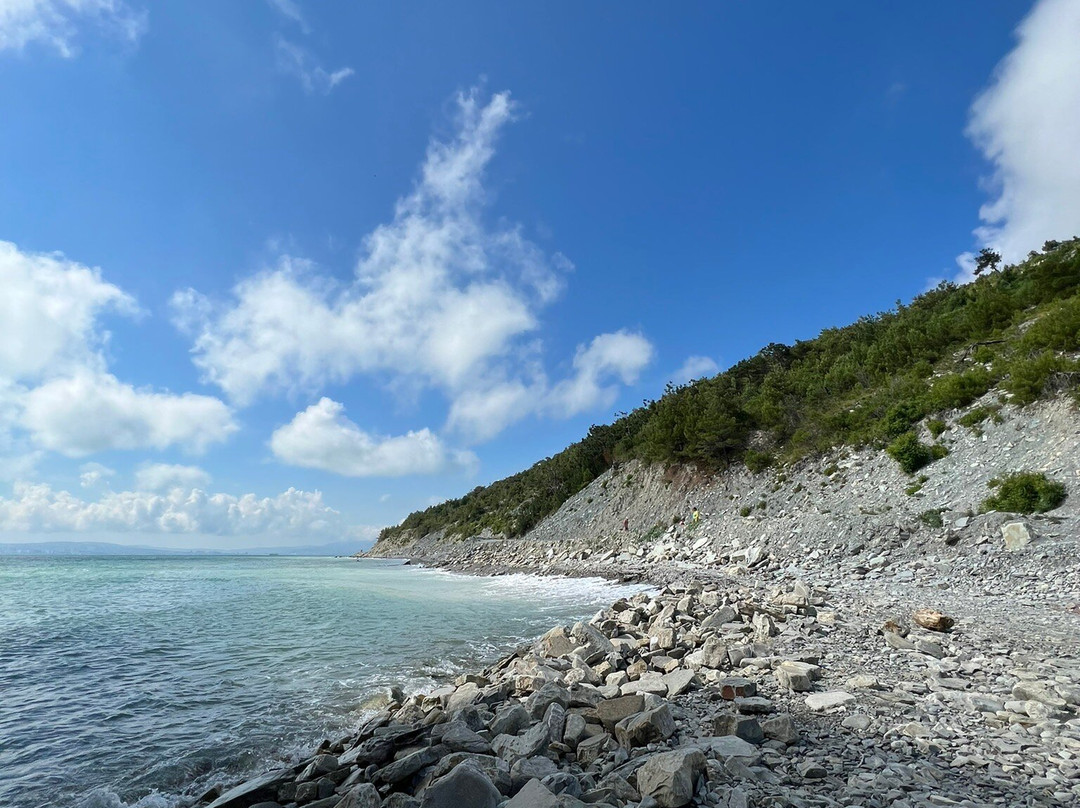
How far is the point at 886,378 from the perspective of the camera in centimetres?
3173

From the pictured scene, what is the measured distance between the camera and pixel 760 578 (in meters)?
20.6

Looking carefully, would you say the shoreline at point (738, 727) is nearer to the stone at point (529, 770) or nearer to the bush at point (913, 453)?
the stone at point (529, 770)

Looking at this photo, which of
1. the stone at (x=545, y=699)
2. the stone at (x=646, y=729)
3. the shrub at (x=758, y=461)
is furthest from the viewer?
the shrub at (x=758, y=461)

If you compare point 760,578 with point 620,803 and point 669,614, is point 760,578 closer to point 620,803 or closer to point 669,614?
point 669,614

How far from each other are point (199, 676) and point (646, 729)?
11.5 m

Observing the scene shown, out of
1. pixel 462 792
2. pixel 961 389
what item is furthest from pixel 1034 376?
pixel 462 792

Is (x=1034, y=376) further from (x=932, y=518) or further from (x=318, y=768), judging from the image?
(x=318, y=768)

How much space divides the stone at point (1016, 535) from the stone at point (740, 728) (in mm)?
14479

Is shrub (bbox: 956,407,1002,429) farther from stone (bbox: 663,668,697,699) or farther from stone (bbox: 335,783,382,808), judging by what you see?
stone (bbox: 335,783,382,808)

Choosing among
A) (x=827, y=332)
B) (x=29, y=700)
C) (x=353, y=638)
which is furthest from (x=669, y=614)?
(x=827, y=332)

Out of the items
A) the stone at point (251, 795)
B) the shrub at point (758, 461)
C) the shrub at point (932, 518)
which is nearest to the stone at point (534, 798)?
the stone at point (251, 795)

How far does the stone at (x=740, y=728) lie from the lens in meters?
5.69

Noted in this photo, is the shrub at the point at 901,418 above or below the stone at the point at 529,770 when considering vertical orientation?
above

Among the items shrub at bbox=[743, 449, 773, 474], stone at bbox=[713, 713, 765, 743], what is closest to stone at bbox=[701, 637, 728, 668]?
stone at bbox=[713, 713, 765, 743]
